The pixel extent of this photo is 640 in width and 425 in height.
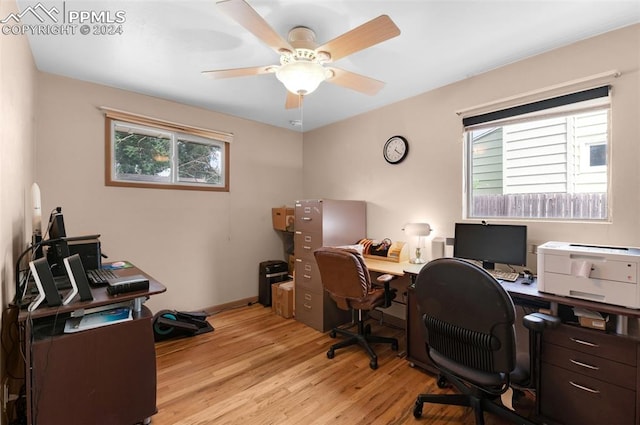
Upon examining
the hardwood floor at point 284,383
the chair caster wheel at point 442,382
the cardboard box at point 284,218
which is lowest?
the hardwood floor at point 284,383

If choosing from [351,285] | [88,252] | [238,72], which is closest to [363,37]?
[238,72]

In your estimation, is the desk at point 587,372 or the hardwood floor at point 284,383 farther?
the hardwood floor at point 284,383

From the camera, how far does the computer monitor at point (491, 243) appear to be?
218cm

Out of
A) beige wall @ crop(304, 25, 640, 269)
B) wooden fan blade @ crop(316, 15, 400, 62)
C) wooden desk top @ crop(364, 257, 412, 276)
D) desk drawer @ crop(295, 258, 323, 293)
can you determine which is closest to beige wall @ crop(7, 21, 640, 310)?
beige wall @ crop(304, 25, 640, 269)

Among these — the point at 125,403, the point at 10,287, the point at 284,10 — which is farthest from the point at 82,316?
the point at 284,10

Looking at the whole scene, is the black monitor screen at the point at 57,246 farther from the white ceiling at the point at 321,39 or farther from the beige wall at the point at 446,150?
the beige wall at the point at 446,150

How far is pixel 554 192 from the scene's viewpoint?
7.45ft

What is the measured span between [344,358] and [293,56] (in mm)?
2531

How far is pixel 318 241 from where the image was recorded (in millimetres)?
3152

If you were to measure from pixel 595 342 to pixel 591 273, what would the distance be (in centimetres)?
38

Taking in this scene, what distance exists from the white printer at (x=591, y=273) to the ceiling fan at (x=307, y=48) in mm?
1672

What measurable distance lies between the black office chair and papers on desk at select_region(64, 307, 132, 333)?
1.82m

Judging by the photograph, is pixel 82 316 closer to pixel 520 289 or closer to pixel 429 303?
pixel 429 303

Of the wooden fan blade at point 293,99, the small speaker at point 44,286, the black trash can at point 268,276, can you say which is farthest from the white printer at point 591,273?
the black trash can at point 268,276
